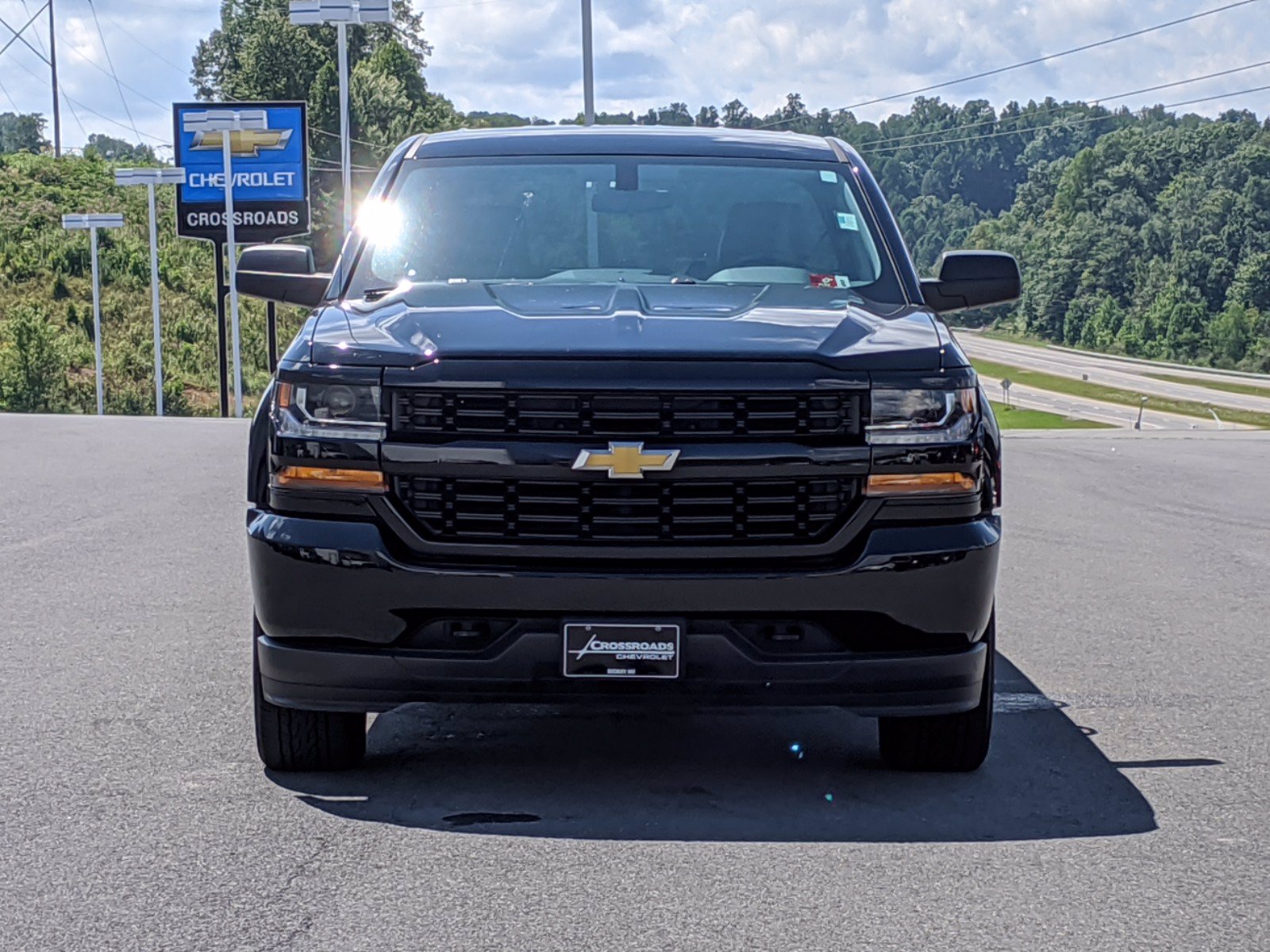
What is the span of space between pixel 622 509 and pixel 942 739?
4.10 feet

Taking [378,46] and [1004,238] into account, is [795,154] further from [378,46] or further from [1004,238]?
[1004,238]

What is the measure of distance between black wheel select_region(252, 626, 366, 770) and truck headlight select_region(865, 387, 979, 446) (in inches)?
65.2

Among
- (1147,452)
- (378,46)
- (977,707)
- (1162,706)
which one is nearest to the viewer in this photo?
(977,707)

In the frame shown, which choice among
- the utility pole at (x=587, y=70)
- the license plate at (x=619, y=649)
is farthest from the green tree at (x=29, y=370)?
the license plate at (x=619, y=649)

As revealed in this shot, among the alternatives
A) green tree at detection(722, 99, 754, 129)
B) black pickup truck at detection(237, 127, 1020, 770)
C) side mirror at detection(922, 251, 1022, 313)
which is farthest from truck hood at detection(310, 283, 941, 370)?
green tree at detection(722, 99, 754, 129)

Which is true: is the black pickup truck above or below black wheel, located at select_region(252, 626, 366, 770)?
above

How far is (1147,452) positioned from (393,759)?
55.3 ft

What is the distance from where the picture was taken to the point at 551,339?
482cm

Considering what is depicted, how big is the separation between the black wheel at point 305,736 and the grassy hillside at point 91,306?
43012mm

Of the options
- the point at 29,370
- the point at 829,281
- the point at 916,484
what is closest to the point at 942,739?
the point at 916,484

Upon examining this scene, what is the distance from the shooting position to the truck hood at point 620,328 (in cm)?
477

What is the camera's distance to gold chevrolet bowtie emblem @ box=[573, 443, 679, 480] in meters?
4.65

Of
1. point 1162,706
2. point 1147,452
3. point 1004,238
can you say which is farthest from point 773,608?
point 1004,238

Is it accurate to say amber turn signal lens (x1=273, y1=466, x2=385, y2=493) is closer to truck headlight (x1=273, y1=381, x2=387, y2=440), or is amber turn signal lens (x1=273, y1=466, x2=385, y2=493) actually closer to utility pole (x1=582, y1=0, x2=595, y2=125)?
truck headlight (x1=273, y1=381, x2=387, y2=440)
